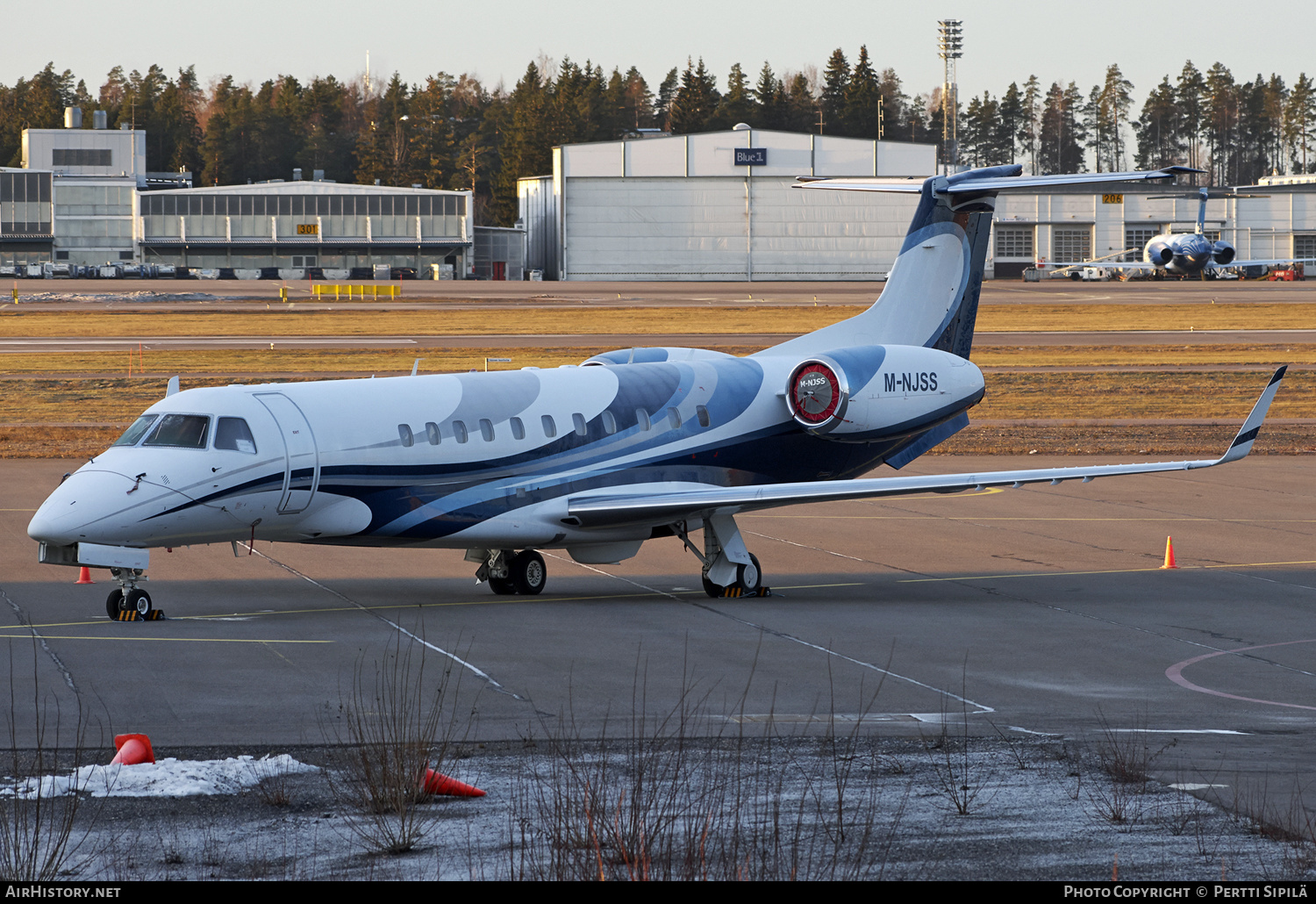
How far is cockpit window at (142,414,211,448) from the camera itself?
19.2 m

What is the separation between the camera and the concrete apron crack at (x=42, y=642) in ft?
51.0

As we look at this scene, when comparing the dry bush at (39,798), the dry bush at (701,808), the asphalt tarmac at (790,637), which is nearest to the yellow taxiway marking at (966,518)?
the asphalt tarmac at (790,637)

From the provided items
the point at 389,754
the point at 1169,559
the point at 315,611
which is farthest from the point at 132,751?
the point at 1169,559

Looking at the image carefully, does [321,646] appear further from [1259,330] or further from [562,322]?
[1259,330]

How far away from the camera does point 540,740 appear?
13.1 meters

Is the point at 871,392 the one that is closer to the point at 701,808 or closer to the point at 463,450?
the point at 463,450

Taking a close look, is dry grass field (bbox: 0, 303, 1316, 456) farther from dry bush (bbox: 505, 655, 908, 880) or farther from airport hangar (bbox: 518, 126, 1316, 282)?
airport hangar (bbox: 518, 126, 1316, 282)

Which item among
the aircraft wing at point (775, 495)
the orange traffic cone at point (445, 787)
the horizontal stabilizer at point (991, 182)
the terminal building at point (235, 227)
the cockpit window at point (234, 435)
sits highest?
the terminal building at point (235, 227)

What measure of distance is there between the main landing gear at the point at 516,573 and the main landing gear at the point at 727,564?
2.36 meters

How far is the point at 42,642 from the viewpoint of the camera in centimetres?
1780

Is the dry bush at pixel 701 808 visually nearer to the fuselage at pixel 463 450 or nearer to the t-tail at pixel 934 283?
the fuselage at pixel 463 450

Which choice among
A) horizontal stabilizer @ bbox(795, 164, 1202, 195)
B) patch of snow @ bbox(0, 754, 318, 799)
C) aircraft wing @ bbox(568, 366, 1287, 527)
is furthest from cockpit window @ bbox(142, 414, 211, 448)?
horizontal stabilizer @ bbox(795, 164, 1202, 195)

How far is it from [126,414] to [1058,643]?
36.3m

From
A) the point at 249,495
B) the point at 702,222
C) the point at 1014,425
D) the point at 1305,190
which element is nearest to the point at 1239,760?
the point at 249,495
